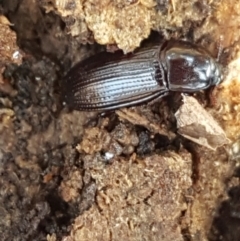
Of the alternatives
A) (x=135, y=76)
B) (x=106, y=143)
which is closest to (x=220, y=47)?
(x=135, y=76)

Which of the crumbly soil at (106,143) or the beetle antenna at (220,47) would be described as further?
the beetle antenna at (220,47)

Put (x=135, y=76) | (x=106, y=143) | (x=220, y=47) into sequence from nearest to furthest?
(x=106, y=143)
(x=220, y=47)
(x=135, y=76)

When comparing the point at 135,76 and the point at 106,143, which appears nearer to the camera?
the point at 106,143

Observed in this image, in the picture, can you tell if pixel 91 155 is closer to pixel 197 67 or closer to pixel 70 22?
pixel 70 22

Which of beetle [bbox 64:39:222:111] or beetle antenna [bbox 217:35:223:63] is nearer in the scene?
beetle antenna [bbox 217:35:223:63]

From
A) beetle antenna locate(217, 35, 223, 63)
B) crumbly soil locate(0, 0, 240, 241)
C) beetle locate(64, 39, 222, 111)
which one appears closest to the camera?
crumbly soil locate(0, 0, 240, 241)

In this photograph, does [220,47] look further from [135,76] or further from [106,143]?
[106,143]

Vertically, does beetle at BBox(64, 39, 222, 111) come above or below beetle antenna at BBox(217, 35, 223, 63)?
below

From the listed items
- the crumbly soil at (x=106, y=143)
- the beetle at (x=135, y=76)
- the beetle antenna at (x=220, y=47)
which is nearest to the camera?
the crumbly soil at (x=106, y=143)

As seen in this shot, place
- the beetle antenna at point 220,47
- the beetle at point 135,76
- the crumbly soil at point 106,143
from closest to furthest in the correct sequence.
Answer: the crumbly soil at point 106,143 < the beetle antenna at point 220,47 < the beetle at point 135,76

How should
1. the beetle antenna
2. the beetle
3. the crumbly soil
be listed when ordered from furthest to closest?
the beetle < the beetle antenna < the crumbly soil
